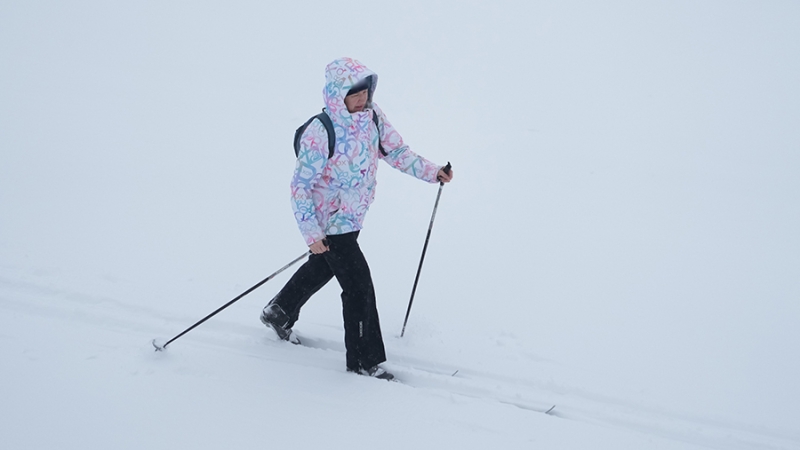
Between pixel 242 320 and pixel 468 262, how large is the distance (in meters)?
2.02

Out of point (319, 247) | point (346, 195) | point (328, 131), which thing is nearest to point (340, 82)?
point (328, 131)

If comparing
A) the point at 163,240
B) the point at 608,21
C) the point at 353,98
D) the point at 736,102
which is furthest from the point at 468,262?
the point at 608,21

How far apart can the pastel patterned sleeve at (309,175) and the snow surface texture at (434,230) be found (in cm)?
103

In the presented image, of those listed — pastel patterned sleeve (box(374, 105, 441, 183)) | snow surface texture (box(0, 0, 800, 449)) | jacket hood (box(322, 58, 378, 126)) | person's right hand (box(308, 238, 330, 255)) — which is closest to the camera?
jacket hood (box(322, 58, 378, 126))

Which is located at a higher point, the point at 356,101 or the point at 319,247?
the point at 356,101

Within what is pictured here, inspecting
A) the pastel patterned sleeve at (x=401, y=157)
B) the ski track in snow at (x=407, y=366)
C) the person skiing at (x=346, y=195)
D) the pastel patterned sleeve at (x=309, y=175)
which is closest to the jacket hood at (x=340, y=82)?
the person skiing at (x=346, y=195)

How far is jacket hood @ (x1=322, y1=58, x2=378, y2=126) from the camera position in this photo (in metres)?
2.86

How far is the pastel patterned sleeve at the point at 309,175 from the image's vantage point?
2.90 meters

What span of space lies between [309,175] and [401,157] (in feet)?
2.43

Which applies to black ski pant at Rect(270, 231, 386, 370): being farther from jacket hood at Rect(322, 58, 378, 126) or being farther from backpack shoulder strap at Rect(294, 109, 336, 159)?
jacket hood at Rect(322, 58, 378, 126)

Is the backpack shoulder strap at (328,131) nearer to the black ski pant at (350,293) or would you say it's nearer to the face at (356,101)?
the face at (356,101)

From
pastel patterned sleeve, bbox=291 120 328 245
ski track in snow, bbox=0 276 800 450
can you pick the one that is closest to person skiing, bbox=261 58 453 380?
pastel patterned sleeve, bbox=291 120 328 245

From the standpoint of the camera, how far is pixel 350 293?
10.6 ft

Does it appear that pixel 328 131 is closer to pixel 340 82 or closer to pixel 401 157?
pixel 340 82
